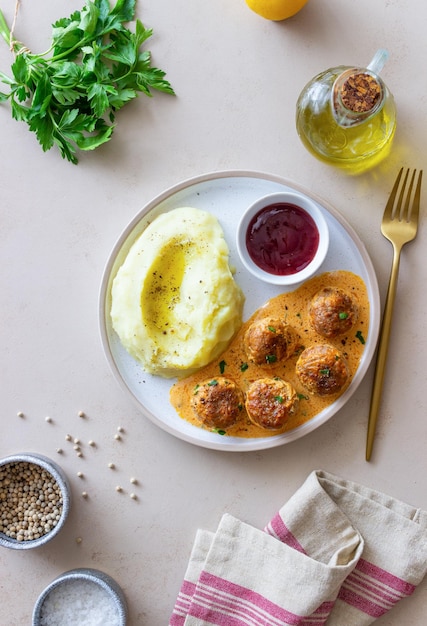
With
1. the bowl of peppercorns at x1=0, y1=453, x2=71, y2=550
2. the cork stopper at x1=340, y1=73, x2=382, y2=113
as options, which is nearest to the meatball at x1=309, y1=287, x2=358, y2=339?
the cork stopper at x1=340, y1=73, x2=382, y2=113

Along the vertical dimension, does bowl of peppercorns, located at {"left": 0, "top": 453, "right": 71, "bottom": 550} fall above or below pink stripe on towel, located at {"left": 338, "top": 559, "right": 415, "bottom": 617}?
below

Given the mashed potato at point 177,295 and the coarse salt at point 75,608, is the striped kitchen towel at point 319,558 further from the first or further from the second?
the mashed potato at point 177,295

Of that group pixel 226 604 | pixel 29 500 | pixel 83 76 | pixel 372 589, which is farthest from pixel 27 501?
pixel 83 76

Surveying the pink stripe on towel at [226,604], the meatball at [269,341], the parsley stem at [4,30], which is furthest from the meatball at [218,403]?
the parsley stem at [4,30]

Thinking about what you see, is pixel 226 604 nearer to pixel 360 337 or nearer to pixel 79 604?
pixel 79 604

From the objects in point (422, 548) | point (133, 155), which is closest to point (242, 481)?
point (422, 548)

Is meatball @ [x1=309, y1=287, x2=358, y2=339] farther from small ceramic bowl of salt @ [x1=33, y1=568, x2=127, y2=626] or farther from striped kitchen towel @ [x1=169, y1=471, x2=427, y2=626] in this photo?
small ceramic bowl of salt @ [x1=33, y1=568, x2=127, y2=626]
